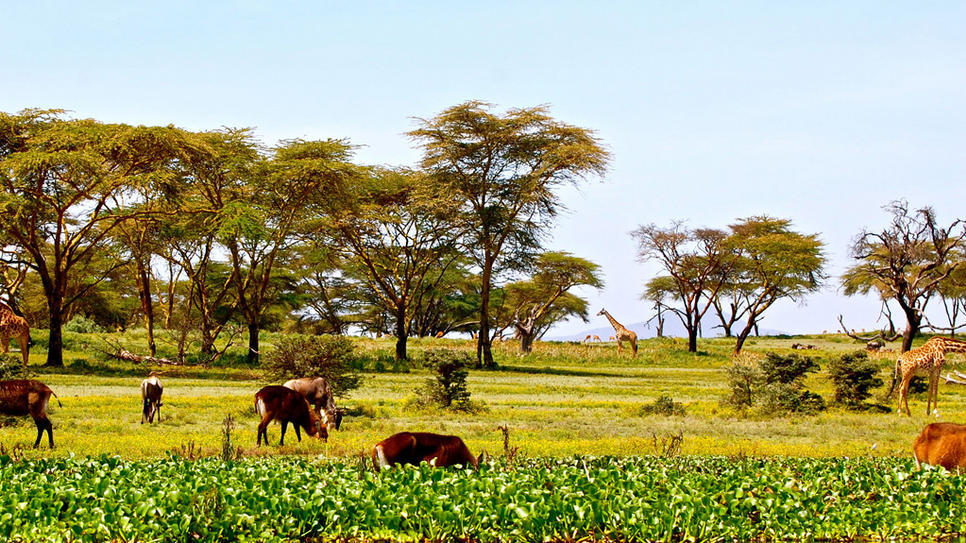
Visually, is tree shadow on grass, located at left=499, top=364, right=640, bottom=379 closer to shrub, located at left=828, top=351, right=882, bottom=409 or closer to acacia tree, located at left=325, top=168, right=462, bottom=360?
acacia tree, located at left=325, top=168, right=462, bottom=360

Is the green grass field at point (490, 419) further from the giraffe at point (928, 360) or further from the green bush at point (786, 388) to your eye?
the giraffe at point (928, 360)

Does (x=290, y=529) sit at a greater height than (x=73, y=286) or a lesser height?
lesser

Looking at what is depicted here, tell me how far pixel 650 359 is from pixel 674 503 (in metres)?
40.2

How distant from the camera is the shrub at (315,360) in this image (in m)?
21.1

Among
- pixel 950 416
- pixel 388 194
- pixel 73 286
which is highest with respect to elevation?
pixel 388 194

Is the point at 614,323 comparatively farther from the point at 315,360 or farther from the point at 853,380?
the point at 315,360

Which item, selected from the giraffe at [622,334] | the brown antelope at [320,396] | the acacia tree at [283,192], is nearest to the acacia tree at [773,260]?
the giraffe at [622,334]

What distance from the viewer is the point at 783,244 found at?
2110 inches

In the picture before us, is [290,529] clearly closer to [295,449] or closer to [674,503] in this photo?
[674,503]

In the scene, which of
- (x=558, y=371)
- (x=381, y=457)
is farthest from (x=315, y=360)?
(x=558, y=371)

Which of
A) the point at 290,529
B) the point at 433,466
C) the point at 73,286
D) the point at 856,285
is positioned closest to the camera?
the point at 290,529

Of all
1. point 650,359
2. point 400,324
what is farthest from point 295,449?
point 650,359

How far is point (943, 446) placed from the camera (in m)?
10.8

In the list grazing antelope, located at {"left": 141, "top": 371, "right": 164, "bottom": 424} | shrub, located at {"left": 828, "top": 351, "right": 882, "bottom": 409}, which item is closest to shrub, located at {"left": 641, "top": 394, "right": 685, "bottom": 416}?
shrub, located at {"left": 828, "top": 351, "right": 882, "bottom": 409}
